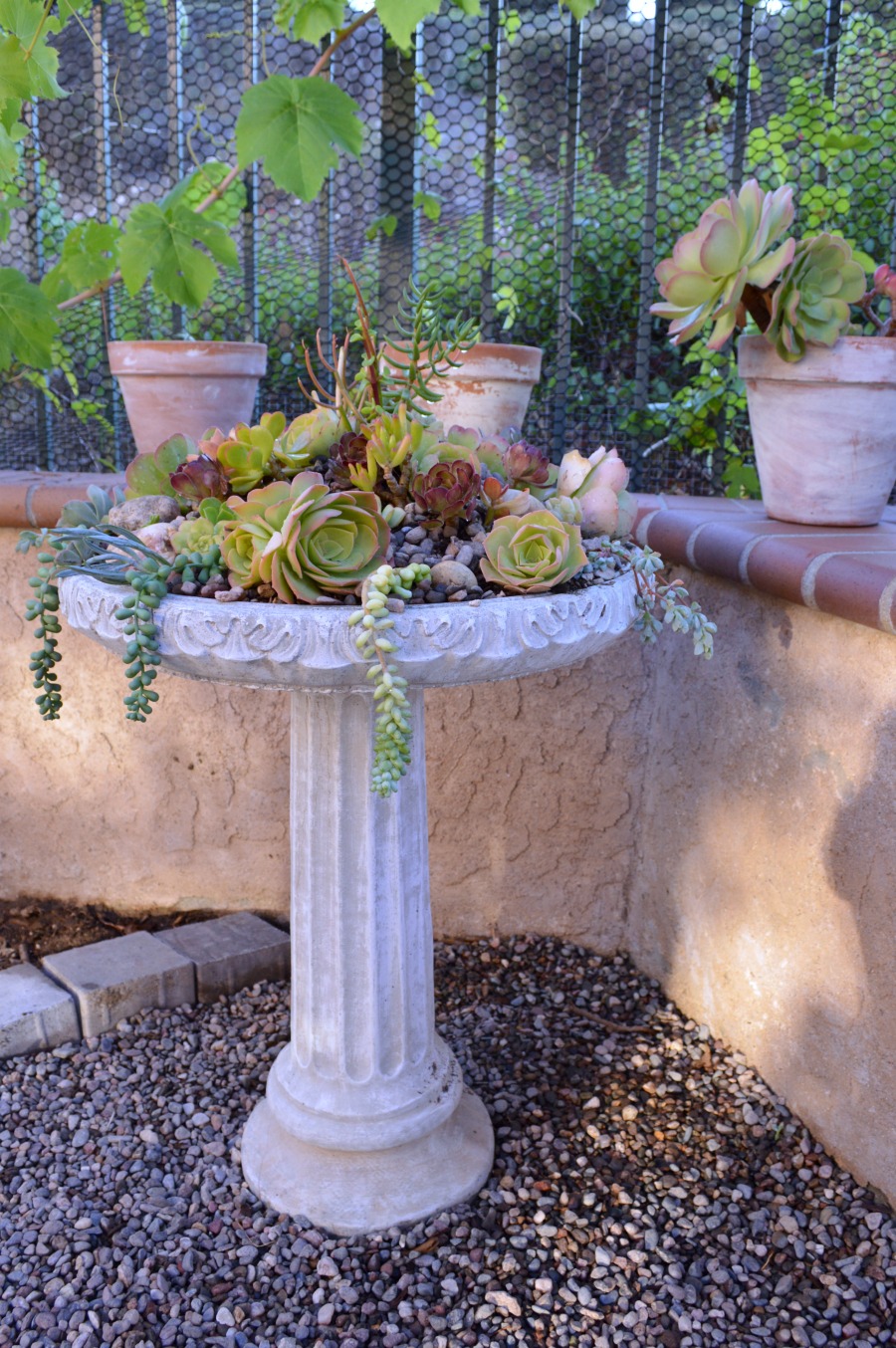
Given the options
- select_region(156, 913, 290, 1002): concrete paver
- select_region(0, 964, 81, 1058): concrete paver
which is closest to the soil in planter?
select_region(156, 913, 290, 1002): concrete paver

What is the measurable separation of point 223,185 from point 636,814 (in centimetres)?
181

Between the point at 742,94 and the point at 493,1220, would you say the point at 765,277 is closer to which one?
the point at 742,94

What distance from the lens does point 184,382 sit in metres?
2.54

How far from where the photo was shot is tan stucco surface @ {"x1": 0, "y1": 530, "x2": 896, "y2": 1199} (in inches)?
71.2

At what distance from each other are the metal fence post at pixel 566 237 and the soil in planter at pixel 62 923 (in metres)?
1.53

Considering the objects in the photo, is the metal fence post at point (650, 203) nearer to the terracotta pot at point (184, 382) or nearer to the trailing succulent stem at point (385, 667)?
the terracotta pot at point (184, 382)

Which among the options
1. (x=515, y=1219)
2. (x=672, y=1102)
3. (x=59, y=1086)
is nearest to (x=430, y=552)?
(x=515, y=1219)

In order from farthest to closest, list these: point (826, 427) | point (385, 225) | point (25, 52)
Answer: point (385, 225)
point (25, 52)
point (826, 427)

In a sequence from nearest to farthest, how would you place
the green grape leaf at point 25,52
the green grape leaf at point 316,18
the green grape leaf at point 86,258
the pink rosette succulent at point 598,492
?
the pink rosette succulent at point 598,492
the green grape leaf at point 25,52
the green grape leaf at point 316,18
the green grape leaf at point 86,258

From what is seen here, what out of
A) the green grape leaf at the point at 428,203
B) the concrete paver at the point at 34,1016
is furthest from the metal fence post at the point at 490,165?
the concrete paver at the point at 34,1016

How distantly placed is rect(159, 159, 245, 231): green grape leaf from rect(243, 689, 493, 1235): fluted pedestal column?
1.64 metres

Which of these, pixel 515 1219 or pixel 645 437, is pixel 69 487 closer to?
pixel 645 437

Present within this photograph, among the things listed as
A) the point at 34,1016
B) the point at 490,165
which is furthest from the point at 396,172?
the point at 34,1016

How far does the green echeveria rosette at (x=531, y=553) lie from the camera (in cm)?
135
